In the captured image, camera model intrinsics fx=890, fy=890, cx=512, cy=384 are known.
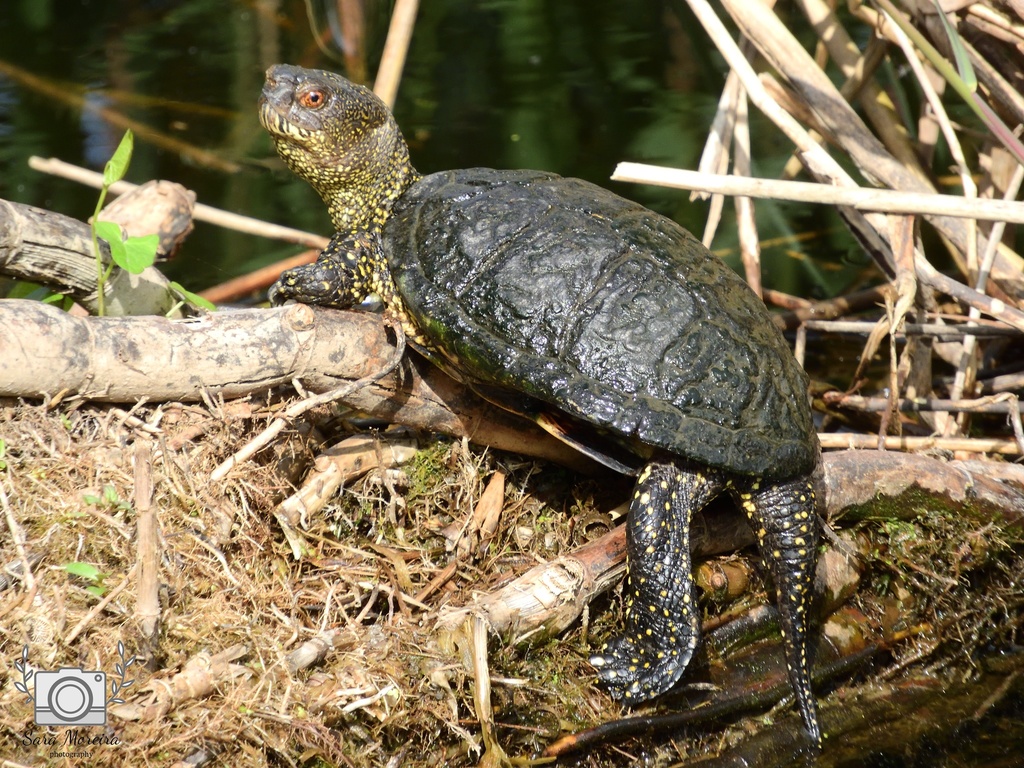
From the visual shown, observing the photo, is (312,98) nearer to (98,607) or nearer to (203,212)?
(203,212)

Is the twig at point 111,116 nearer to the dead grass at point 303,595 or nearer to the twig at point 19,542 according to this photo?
the dead grass at point 303,595

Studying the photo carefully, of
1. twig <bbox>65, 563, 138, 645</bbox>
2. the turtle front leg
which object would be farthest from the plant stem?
twig <bbox>65, 563, 138, 645</bbox>

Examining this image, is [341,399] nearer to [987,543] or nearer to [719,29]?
[719,29]

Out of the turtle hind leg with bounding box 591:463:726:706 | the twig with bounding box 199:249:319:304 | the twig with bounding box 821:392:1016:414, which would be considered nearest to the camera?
the turtle hind leg with bounding box 591:463:726:706

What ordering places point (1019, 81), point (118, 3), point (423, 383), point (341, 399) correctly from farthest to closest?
point (118, 3), point (1019, 81), point (423, 383), point (341, 399)

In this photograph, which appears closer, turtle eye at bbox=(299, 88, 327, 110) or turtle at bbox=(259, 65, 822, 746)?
turtle at bbox=(259, 65, 822, 746)

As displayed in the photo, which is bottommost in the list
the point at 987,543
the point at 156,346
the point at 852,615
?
the point at 852,615

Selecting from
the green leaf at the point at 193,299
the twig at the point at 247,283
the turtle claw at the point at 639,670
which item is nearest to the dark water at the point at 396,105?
the twig at the point at 247,283

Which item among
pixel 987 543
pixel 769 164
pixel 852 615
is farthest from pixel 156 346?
pixel 769 164

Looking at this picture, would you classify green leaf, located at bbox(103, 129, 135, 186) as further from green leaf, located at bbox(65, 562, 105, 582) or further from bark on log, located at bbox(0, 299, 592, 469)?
green leaf, located at bbox(65, 562, 105, 582)
